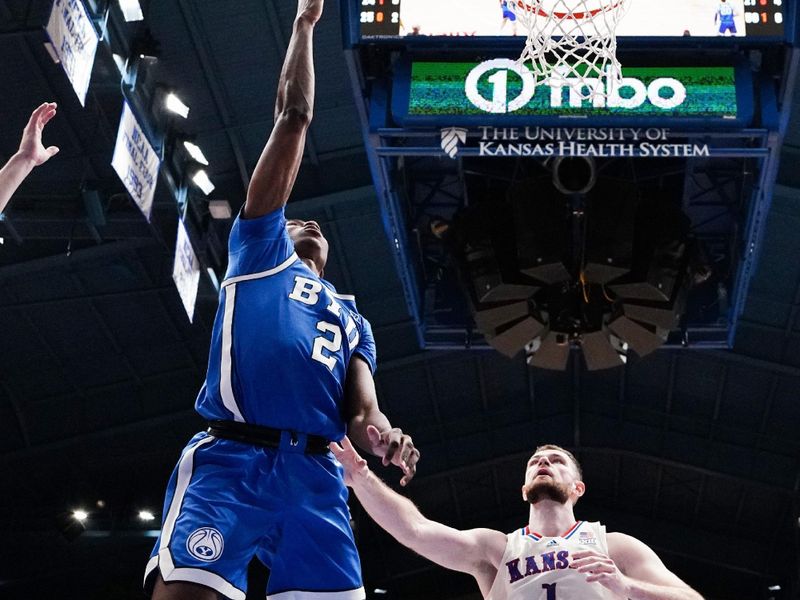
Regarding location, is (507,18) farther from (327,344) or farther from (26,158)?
(327,344)

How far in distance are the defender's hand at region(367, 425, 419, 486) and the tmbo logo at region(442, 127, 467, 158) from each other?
20.3 feet

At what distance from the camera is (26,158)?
14.4ft

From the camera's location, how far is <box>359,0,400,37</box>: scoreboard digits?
8.85 meters

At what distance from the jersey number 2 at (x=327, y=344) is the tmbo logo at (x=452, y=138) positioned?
5.72 meters

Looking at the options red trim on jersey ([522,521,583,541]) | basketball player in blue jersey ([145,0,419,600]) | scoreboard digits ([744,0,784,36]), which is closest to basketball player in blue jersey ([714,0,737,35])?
scoreboard digits ([744,0,784,36])

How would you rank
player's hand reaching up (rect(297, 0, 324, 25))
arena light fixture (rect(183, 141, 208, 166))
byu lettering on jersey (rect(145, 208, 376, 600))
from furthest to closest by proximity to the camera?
arena light fixture (rect(183, 141, 208, 166)), player's hand reaching up (rect(297, 0, 324, 25)), byu lettering on jersey (rect(145, 208, 376, 600))

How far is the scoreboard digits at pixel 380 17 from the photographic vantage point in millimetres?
8852

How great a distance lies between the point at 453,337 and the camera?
1465cm

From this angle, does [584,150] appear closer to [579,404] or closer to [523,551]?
[523,551]

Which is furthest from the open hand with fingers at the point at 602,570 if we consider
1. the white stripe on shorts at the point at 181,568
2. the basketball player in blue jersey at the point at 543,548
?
the white stripe on shorts at the point at 181,568

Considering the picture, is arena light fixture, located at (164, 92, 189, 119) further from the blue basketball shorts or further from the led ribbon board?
the blue basketball shorts

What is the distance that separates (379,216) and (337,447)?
11.9 metres

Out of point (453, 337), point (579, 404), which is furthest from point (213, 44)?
point (579, 404)

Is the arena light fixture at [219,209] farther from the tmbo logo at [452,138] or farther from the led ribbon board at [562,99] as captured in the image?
the tmbo logo at [452,138]
